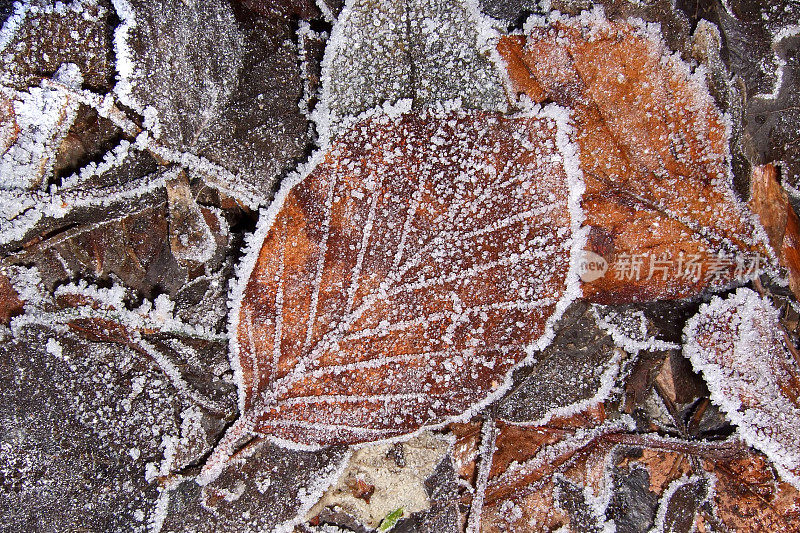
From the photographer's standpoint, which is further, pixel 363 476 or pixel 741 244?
pixel 363 476

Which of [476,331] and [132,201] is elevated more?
[132,201]

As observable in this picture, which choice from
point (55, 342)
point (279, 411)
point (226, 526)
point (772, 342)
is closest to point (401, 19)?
point (279, 411)

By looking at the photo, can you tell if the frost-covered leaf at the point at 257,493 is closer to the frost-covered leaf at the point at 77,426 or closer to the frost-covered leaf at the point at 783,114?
the frost-covered leaf at the point at 77,426

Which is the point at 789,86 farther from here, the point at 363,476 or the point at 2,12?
the point at 2,12

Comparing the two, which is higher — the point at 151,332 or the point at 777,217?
the point at 151,332

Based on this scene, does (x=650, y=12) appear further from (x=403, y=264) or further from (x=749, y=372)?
(x=749, y=372)

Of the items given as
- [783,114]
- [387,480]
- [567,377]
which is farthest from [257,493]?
[783,114]

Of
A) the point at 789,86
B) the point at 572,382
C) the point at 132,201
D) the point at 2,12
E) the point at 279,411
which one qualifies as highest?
the point at 2,12
